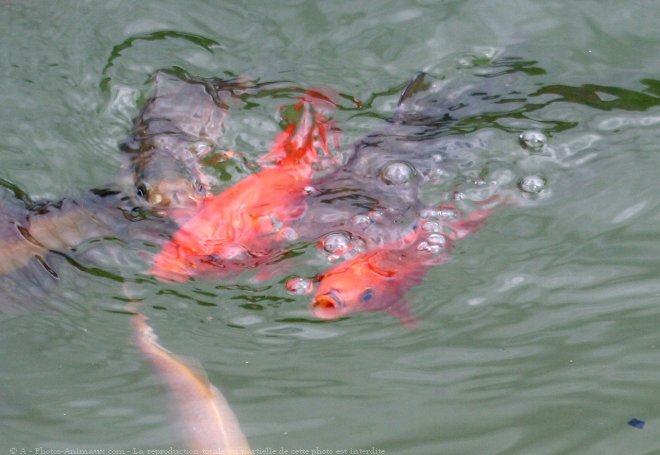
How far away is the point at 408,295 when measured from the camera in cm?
371

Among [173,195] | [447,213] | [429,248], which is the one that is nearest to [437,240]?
[429,248]

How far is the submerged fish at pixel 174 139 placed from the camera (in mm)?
4164

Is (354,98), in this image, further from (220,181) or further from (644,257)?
(644,257)

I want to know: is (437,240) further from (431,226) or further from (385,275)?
(385,275)

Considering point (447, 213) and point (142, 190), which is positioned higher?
point (142, 190)

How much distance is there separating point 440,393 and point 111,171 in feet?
6.94

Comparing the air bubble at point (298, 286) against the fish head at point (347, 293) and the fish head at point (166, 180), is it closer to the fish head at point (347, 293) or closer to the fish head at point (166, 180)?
the fish head at point (347, 293)

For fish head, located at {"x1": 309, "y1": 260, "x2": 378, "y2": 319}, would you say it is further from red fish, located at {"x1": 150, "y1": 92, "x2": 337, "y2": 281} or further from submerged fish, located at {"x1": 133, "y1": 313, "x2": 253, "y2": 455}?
submerged fish, located at {"x1": 133, "y1": 313, "x2": 253, "y2": 455}

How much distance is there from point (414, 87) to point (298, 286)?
4.64 ft

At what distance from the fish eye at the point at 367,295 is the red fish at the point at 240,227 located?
556 mm

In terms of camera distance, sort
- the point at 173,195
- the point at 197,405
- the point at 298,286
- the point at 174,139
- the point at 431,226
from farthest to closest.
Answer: the point at 174,139
the point at 173,195
the point at 431,226
the point at 298,286
the point at 197,405

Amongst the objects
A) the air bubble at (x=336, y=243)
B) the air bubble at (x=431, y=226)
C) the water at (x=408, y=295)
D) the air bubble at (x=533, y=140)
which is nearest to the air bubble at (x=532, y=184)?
the water at (x=408, y=295)

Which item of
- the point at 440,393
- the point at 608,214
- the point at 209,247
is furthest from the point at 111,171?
the point at 608,214

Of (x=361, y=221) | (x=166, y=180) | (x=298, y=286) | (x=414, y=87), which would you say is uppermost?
(x=414, y=87)
